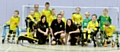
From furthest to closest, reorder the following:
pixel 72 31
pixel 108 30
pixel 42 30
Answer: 1. pixel 42 30
2. pixel 72 31
3. pixel 108 30

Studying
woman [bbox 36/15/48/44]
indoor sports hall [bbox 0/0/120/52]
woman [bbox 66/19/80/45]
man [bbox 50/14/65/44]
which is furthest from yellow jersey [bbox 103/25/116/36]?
woman [bbox 36/15/48/44]

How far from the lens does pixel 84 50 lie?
10.4m

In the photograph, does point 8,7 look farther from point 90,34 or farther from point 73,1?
point 90,34

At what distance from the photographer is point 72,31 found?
40.3ft

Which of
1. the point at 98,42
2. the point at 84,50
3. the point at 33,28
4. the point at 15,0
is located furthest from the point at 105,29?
the point at 15,0

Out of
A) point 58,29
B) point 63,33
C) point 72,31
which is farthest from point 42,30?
point 72,31

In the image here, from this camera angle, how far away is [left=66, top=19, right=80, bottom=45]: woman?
12258 millimetres

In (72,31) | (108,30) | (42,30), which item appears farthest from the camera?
(42,30)

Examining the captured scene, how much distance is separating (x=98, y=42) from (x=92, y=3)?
923 cm

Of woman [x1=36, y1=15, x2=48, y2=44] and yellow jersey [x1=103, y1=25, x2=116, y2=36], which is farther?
woman [x1=36, y1=15, x2=48, y2=44]

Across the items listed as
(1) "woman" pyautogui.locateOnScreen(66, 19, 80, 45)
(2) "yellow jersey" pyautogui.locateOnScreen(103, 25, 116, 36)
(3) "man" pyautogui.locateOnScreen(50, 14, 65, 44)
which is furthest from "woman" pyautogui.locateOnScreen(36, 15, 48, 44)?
(2) "yellow jersey" pyautogui.locateOnScreen(103, 25, 116, 36)

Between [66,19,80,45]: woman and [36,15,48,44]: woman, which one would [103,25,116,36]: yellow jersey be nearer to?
[66,19,80,45]: woman

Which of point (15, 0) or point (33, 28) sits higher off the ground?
Result: point (15, 0)

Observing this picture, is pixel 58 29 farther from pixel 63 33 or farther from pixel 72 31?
pixel 72 31
